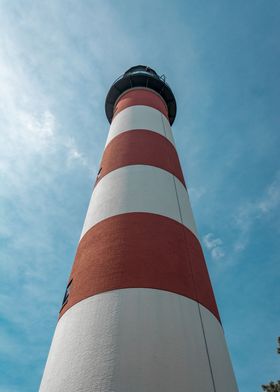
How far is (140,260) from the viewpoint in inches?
201

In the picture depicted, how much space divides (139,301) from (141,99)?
895 cm

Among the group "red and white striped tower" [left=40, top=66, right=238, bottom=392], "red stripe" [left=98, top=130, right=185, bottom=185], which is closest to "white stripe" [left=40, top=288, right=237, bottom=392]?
"red and white striped tower" [left=40, top=66, right=238, bottom=392]

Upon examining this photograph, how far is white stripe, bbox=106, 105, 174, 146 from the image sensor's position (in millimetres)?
9531

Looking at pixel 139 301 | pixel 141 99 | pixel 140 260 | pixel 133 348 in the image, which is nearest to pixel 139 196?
pixel 140 260

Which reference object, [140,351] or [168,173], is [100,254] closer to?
[140,351]

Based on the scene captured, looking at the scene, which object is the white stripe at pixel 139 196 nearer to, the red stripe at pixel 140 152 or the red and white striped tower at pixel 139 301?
the red and white striped tower at pixel 139 301

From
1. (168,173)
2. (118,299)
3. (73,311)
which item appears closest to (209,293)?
(118,299)

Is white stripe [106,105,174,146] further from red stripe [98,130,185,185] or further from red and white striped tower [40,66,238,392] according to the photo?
red and white striped tower [40,66,238,392]

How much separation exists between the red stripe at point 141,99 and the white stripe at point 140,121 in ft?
1.49

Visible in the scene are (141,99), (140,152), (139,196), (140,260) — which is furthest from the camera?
(141,99)

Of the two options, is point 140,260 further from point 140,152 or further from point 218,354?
point 140,152

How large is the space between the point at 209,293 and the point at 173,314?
1421 mm

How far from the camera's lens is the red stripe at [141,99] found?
11469mm

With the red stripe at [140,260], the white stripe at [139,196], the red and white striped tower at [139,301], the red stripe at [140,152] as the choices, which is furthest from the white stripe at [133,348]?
the red stripe at [140,152]
